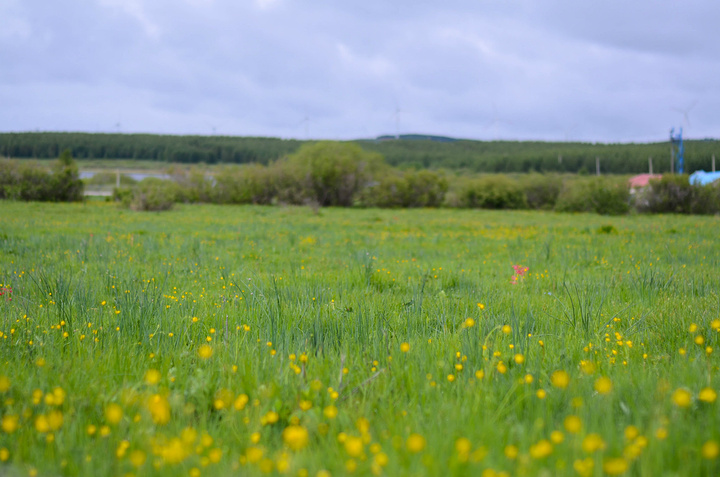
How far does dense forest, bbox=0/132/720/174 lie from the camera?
77.5 m

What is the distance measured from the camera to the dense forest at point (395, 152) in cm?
7750

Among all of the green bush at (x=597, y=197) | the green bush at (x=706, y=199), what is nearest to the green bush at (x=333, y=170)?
the green bush at (x=597, y=197)

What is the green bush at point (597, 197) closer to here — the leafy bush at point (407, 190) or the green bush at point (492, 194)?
the green bush at point (492, 194)

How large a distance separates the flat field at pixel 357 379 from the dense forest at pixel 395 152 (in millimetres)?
64340

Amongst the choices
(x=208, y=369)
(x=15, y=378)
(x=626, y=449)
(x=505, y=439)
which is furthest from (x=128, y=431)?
(x=626, y=449)

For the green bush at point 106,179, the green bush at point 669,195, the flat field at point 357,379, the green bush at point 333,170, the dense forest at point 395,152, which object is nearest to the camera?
the flat field at point 357,379

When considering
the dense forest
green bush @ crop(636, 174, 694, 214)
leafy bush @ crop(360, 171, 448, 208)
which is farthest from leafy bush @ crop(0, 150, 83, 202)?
the dense forest

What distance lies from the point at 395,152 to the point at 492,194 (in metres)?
74.7

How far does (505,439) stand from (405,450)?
498 mm

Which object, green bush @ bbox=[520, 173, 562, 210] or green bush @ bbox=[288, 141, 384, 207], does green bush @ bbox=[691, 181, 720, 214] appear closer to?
green bush @ bbox=[520, 173, 562, 210]

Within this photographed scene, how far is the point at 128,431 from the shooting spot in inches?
86.0

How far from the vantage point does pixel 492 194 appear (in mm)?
38719

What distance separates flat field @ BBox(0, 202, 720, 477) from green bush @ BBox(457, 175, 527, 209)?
3358 cm

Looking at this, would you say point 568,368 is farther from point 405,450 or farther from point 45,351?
point 45,351
